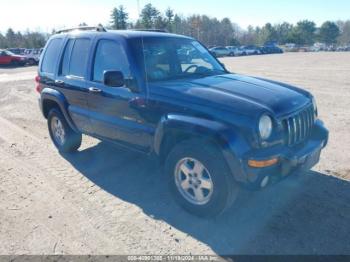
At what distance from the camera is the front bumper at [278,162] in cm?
304

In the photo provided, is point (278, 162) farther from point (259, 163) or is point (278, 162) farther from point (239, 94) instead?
point (239, 94)

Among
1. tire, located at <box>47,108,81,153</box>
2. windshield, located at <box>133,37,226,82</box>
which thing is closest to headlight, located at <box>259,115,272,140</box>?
windshield, located at <box>133,37,226,82</box>

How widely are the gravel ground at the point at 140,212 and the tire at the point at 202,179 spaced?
195 mm

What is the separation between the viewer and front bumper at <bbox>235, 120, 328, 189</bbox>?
3.04 meters

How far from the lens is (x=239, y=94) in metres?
3.47

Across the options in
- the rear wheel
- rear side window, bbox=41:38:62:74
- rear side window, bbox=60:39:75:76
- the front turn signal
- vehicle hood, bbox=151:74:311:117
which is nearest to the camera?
the front turn signal

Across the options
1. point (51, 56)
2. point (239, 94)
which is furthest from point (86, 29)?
Result: point (239, 94)

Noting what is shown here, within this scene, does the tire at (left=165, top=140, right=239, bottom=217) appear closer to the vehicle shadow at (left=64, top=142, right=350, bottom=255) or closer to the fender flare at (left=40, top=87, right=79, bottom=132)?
the vehicle shadow at (left=64, top=142, right=350, bottom=255)

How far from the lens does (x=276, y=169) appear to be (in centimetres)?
317

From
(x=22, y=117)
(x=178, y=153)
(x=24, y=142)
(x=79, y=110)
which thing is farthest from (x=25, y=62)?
(x=178, y=153)

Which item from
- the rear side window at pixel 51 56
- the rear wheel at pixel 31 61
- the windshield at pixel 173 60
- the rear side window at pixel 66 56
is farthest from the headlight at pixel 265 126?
the rear wheel at pixel 31 61

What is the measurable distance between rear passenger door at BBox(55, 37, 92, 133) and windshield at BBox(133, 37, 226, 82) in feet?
3.35

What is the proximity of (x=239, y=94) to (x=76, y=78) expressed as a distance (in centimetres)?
258

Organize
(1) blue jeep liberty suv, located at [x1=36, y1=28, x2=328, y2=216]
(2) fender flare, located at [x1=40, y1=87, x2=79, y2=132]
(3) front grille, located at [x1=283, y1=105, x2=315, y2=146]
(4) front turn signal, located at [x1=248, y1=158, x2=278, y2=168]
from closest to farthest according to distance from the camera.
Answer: (4) front turn signal, located at [x1=248, y1=158, x2=278, y2=168], (1) blue jeep liberty suv, located at [x1=36, y1=28, x2=328, y2=216], (3) front grille, located at [x1=283, y1=105, x2=315, y2=146], (2) fender flare, located at [x1=40, y1=87, x2=79, y2=132]
